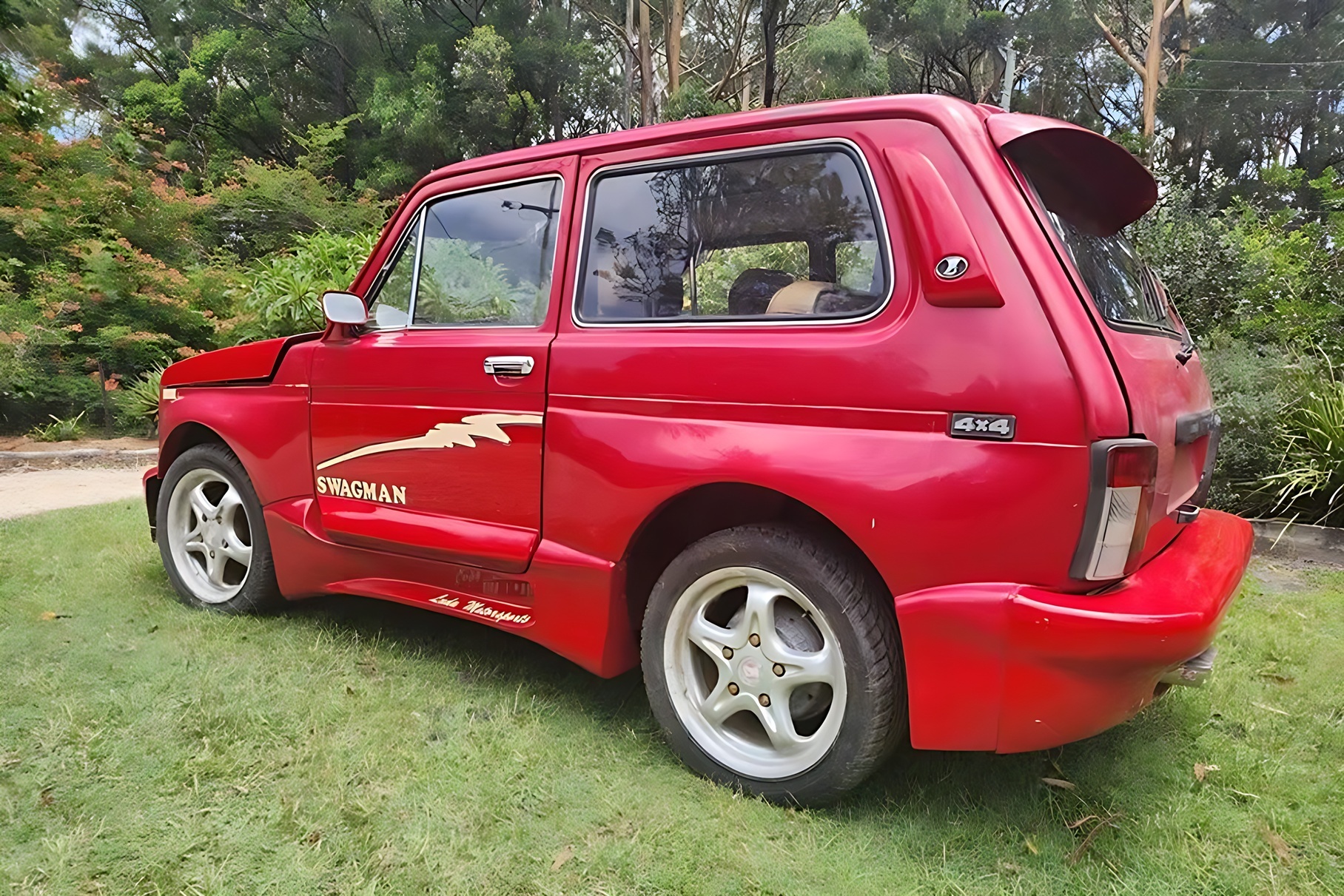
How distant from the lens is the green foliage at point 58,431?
9.63 meters

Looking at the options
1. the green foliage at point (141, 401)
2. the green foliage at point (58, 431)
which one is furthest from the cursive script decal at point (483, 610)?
the green foliage at point (58, 431)

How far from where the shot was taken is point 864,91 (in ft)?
71.9

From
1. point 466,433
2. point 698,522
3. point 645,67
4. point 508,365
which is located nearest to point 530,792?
point 698,522

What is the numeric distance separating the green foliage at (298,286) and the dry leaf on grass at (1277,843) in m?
8.93

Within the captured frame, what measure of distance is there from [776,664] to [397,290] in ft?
6.69

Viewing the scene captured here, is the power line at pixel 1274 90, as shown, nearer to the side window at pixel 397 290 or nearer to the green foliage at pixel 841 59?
the green foliage at pixel 841 59

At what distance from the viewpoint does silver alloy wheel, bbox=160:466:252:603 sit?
3594mm

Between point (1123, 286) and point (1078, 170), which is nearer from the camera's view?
point (1078, 170)

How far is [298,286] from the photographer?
931 cm

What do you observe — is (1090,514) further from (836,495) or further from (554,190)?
(554,190)

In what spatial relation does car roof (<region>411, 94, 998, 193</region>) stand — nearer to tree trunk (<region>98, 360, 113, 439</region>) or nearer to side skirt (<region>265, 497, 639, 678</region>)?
side skirt (<region>265, 497, 639, 678</region>)

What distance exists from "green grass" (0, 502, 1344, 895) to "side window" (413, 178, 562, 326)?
4.38 feet

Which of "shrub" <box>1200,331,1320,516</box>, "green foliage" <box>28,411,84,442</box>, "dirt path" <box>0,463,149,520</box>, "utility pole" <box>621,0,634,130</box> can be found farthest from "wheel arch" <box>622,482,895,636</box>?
"utility pole" <box>621,0,634,130</box>

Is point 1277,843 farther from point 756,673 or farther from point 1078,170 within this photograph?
point 1078,170
